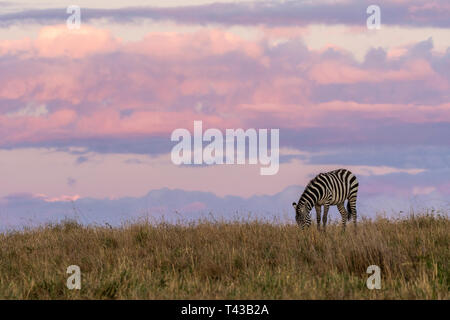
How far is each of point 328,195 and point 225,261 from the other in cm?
929

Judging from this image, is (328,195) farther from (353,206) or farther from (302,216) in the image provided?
(353,206)

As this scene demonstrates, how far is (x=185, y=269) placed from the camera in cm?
1140

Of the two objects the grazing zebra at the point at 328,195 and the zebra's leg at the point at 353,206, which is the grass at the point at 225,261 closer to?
the grazing zebra at the point at 328,195

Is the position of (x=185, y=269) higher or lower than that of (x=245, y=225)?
lower

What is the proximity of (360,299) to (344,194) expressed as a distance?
13.5 m


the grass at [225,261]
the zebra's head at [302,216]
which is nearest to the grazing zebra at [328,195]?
the zebra's head at [302,216]

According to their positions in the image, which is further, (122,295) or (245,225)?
(245,225)

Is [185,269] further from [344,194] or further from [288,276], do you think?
[344,194]

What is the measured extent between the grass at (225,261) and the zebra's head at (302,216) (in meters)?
1.26

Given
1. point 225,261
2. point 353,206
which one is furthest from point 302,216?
point 225,261

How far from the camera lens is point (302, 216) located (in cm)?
1875

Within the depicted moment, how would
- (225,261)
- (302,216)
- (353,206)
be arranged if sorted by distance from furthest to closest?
(353,206), (302,216), (225,261)
